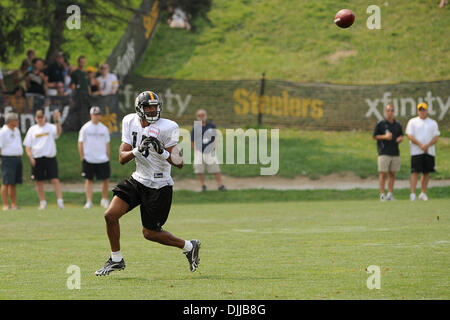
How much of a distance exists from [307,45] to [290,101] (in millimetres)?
9645

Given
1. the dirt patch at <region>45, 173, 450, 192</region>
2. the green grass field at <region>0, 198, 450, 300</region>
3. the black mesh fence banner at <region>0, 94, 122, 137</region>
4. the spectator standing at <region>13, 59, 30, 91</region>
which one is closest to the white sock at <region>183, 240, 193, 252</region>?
the green grass field at <region>0, 198, 450, 300</region>

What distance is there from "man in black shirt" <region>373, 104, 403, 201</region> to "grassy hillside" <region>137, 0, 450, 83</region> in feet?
53.6

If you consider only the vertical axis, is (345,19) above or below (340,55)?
below

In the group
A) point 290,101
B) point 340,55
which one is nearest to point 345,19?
point 290,101

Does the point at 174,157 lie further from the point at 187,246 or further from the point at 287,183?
the point at 287,183

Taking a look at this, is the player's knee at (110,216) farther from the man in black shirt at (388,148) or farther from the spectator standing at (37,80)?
the spectator standing at (37,80)

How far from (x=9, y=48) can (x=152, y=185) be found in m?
21.3

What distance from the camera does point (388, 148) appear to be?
2020 cm

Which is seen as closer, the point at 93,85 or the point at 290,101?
the point at 93,85

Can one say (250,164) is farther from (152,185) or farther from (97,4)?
(152,185)

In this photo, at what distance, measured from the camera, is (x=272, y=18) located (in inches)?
1721

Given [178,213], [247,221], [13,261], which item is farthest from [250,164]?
[13,261]

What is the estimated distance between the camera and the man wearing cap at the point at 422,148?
64.3 ft

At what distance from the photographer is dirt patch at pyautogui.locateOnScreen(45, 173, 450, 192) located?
2356 cm
